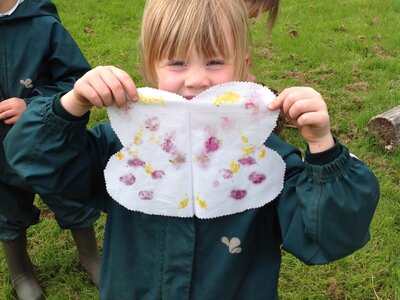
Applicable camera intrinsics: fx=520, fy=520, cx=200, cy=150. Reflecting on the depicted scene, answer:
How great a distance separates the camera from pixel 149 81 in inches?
56.8

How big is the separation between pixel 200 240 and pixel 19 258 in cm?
151

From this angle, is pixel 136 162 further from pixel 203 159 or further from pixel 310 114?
pixel 310 114

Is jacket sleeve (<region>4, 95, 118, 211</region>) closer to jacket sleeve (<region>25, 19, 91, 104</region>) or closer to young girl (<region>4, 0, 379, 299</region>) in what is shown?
young girl (<region>4, 0, 379, 299</region>)

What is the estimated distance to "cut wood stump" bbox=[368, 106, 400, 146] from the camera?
141 inches

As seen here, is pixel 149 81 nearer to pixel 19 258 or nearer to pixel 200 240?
pixel 200 240

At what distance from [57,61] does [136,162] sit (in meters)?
1.00

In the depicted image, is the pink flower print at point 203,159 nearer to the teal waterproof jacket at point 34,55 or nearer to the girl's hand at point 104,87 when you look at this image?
the girl's hand at point 104,87

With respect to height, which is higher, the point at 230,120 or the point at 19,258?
the point at 230,120

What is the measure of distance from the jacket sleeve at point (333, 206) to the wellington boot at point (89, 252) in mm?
1611

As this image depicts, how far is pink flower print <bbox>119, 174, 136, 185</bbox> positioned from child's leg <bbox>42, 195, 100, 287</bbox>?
1.07 meters

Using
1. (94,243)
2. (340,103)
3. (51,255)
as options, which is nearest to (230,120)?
(94,243)

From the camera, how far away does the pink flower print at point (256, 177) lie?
4.28ft

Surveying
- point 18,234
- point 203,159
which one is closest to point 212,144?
point 203,159

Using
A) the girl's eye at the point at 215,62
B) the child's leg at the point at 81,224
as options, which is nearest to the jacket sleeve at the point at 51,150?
the girl's eye at the point at 215,62
